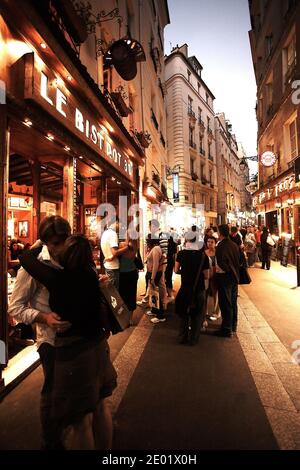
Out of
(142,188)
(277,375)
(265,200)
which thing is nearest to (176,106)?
(265,200)

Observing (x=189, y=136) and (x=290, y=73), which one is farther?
(x=189, y=136)

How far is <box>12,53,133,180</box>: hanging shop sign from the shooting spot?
377 cm

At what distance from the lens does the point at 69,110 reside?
5141mm

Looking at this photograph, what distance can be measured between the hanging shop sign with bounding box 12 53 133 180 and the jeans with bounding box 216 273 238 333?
4194 millimetres

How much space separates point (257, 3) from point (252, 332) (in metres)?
25.9

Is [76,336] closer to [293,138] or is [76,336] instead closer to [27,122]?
[27,122]

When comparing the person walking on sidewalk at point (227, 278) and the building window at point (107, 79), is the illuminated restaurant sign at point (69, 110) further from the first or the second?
the person walking on sidewalk at point (227, 278)

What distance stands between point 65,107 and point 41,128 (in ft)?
3.43

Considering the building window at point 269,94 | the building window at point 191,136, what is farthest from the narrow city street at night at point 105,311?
the building window at point 191,136

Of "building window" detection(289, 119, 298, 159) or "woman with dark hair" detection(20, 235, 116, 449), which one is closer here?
"woman with dark hair" detection(20, 235, 116, 449)

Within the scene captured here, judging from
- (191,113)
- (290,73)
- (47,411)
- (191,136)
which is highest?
(191,113)

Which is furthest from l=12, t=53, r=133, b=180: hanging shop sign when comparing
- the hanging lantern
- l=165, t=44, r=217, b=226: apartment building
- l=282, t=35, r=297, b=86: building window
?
l=165, t=44, r=217, b=226: apartment building

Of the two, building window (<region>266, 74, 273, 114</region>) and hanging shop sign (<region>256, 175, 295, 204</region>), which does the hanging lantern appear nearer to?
hanging shop sign (<region>256, 175, 295, 204</region>)

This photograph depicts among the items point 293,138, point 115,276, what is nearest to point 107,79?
point 115,276
